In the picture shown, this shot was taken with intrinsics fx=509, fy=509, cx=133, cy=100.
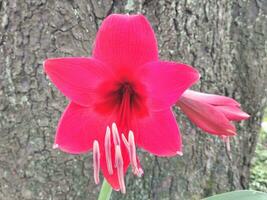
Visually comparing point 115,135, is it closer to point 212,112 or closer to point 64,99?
point 212,112

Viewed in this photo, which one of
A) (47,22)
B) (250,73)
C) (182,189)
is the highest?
(47,22)

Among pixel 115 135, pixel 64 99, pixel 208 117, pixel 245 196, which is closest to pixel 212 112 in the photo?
pixel 208 117

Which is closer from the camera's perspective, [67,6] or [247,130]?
[67,6]

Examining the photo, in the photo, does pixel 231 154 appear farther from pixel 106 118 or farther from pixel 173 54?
pixel 106 118

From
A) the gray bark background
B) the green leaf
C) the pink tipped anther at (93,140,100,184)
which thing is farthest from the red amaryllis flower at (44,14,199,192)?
the gray bark background

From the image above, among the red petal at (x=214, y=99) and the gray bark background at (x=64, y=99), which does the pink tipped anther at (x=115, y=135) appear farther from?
the gray bark background at (x=64, y=99)

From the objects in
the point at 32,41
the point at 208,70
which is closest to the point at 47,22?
the point at 32,41

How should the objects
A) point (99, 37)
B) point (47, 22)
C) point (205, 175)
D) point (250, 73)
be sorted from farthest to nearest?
1. point (250, 73)
2. point (205, 175)
3. point (47, 22)
4. point (99, 37)
